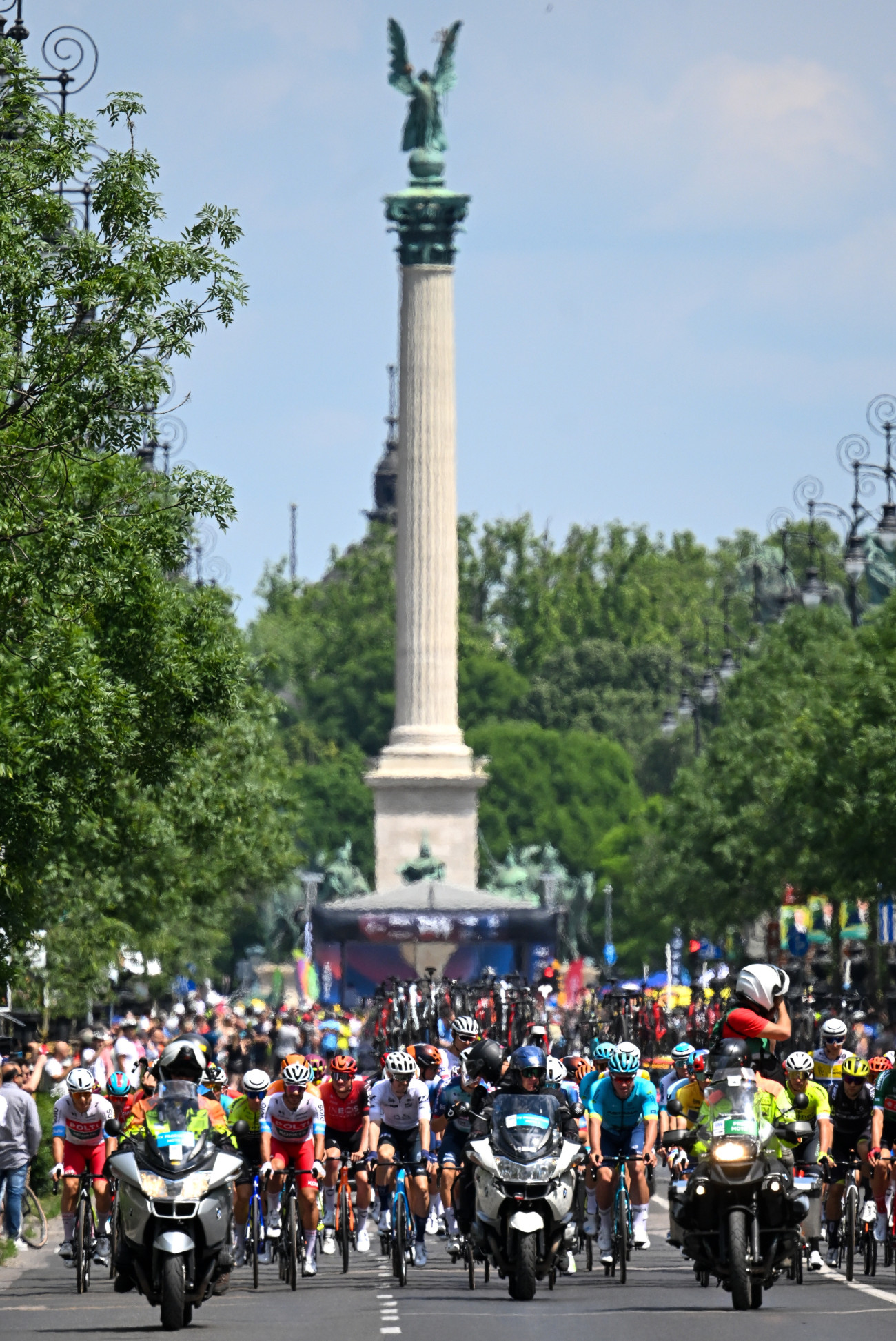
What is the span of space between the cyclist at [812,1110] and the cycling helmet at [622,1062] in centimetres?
116

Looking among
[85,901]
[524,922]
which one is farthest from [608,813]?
[85,901]

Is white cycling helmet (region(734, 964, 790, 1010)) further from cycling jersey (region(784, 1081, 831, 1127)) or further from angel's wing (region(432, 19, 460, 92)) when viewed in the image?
angel's wing (region(432, 19, 460, 92))

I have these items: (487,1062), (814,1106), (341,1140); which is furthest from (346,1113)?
(814,1106)

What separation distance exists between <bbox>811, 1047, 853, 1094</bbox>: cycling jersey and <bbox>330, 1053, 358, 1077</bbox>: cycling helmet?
3404mm

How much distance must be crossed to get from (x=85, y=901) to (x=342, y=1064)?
1951 cm

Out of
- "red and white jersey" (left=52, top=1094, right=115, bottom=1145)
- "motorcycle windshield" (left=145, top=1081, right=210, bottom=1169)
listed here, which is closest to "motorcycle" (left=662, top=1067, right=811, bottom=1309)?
"motorcycle windshield" (left=145, top=1081, right=210, bottom=1169)

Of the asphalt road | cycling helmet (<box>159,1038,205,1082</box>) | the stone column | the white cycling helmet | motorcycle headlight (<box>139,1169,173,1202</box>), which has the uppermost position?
the stone column

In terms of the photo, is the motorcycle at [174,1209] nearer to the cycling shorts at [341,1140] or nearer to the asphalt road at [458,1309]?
the asphalt road at [458,1309]

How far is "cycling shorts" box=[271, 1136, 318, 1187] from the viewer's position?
21.6m

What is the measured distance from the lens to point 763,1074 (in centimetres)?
1845

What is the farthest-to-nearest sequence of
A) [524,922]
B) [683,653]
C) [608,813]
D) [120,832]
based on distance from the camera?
[683,653]
[608,813]
[524,922]
[120,832]

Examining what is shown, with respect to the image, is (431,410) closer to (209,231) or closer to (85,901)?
(85,901)

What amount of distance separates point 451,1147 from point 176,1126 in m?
6.48

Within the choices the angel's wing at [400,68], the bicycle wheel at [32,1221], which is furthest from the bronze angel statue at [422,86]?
the bicycle wheel at [32,1221]
